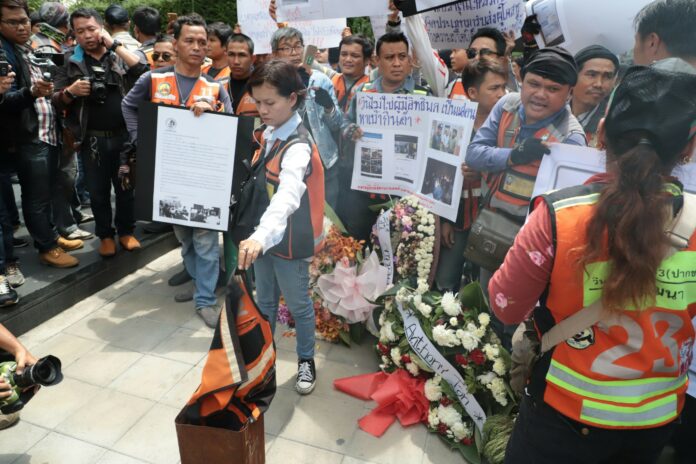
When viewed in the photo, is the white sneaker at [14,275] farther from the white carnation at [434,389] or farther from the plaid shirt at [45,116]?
the white carnation at [434,389]

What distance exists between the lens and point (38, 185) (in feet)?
13.5

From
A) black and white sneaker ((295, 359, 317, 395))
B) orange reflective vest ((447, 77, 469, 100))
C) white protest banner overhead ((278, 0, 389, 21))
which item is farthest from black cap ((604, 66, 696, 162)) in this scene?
white protest banner overhead ((278, 0, 389, 21))

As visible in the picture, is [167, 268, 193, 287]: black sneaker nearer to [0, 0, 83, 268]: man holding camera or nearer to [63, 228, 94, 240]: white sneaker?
[0, 0, 83, 268]: man holding camera

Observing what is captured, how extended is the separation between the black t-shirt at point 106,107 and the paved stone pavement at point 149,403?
1.53 m

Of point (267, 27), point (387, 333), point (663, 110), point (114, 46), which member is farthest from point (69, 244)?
point (663, 110)

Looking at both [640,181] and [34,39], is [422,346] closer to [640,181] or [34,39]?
[640,181]

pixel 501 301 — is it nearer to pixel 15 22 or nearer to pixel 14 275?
pixel 14 275

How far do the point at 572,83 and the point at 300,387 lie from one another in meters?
2.31

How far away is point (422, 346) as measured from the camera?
9.42ft

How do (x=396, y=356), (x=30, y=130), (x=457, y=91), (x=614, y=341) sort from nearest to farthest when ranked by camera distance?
(x=614, y=341), (x=396, y=356), (x=457, y=91), (x=30, y=130)

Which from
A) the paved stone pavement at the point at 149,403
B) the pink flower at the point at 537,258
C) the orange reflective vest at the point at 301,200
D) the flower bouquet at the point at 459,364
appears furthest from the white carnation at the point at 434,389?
the pink flower at the point at 537,258

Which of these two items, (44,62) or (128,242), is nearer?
(44,62)

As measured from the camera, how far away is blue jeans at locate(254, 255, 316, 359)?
9.68 ft

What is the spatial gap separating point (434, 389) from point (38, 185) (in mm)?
3458
